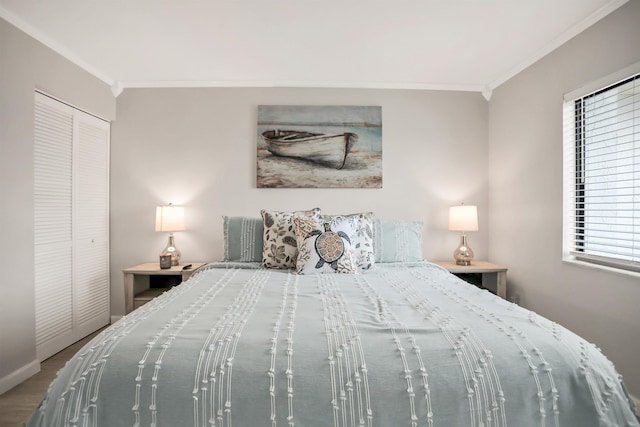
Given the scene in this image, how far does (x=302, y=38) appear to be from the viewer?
2.54 metres

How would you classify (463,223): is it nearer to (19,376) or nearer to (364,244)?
(364,244)

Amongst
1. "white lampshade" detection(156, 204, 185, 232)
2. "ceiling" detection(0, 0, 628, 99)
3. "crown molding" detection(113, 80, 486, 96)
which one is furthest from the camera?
"crown molding" detection(113, 80, 486, 96)

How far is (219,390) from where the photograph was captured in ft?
3.49

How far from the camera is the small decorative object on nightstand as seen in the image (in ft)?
10.5

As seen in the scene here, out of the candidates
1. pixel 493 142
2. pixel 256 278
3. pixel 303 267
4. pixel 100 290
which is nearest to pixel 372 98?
pixel 493 142

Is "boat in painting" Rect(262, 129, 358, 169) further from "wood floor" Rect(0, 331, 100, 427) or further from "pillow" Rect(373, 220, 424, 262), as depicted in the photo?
"wood floor" Rect(0, 331, 100, 427)

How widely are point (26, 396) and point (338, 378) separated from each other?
2268mm

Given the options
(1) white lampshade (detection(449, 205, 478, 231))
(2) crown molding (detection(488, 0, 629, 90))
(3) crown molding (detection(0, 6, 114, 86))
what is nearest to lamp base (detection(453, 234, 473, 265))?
(1) white lampshade (detection(449, 205, 478, 231))

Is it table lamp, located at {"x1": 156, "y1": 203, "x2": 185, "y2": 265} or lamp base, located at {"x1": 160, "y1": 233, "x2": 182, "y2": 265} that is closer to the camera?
table lamp, located at {"x1": 156, "y1": 203, "x2": 185, "y2": 265}

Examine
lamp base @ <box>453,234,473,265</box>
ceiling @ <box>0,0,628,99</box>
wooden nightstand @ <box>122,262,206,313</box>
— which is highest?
ceiling @ <box>0,0,628,99</box>

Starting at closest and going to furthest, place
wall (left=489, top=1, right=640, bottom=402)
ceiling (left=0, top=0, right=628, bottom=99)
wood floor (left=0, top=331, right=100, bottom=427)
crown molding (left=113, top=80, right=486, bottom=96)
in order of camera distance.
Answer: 1. wood floor (left=0, top=331, right=100, bottom=427)
2. wall (left=489, top=1, right=640, bottom=402)
3. ceiling (left=0, top=0, right=628, bottom=99)
4. crown molding (left=113, top=80, right=486, bottom=96)

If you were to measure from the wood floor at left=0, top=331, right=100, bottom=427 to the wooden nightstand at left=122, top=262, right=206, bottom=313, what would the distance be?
2.00ft

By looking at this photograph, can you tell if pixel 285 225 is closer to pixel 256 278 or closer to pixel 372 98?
pixel 256 278

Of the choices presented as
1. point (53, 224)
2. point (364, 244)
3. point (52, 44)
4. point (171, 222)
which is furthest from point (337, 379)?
point (52, 44)
